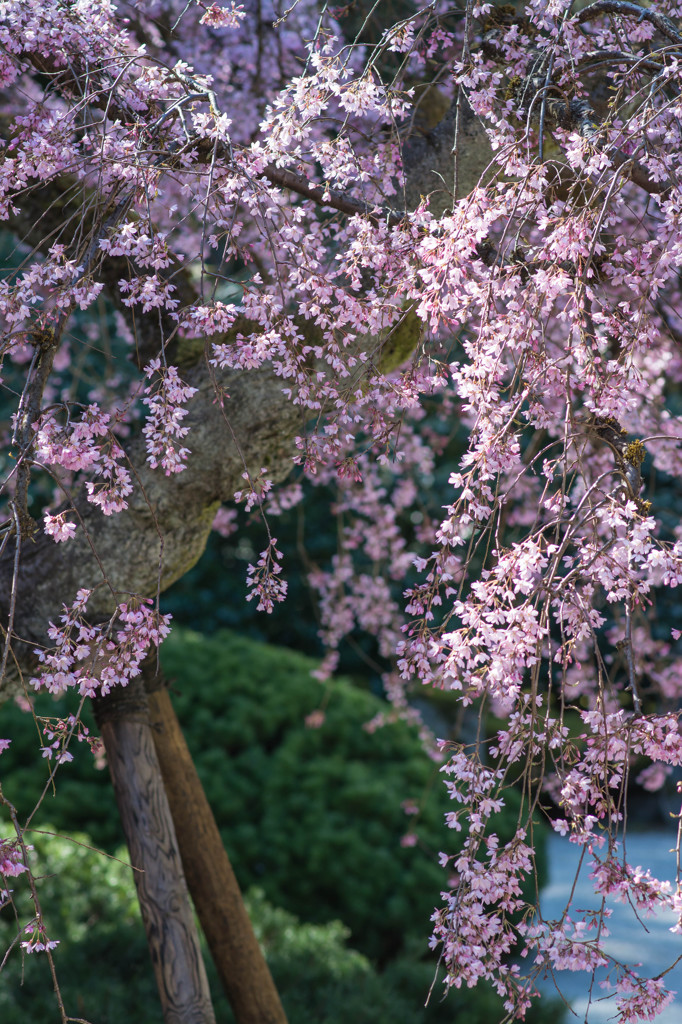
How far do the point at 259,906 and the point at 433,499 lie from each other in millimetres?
3706

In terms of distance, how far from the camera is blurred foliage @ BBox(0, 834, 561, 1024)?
3.44m

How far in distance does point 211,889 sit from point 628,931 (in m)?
3.98

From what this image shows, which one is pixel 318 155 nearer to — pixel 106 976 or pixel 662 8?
pixel 662 8

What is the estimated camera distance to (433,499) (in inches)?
287

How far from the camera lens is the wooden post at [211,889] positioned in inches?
113

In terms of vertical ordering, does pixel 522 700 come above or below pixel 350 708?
below

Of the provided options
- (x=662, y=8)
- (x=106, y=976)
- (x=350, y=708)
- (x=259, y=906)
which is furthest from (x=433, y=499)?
(x=662, y=8)

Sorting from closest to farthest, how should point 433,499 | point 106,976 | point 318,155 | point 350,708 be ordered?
point 318,155 < point 106,976 < point 350,708 < point 433,499

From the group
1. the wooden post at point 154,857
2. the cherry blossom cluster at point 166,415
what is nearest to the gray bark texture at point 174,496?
the wooden post at point 154,857

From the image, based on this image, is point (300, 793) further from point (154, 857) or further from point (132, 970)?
point (154, 857)

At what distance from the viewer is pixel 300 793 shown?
16.0 feet

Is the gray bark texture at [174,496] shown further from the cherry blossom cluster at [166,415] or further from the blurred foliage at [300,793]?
the blurred foliage at [300,793]

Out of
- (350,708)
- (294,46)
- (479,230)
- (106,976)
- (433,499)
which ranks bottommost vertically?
(106,976)

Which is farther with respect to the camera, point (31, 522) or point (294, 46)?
point (294, 46)
